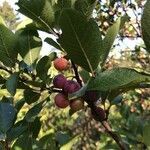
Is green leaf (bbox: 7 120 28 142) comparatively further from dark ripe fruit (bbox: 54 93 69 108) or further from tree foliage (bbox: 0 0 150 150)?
dark ripe fruit (bbox: 54 93 69 108)

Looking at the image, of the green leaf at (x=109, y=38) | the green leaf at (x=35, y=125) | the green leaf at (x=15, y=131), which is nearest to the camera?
the green leaf at (x=109, y=38)

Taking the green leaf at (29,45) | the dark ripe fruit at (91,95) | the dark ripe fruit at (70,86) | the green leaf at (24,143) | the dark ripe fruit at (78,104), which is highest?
the green leaf at (29,45)

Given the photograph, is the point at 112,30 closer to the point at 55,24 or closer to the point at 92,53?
the point at 92,53

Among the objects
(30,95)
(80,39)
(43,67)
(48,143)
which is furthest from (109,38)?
(48,143)

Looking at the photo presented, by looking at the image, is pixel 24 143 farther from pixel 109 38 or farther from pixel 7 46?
pixel 109 38

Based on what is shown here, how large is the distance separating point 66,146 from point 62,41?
2.38 ft

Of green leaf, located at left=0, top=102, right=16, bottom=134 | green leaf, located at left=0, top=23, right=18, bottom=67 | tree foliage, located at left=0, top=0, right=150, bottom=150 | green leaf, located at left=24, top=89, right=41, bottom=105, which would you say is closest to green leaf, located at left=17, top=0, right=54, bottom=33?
tree foliage, located at left=0, top=0, right=150, bottom=150

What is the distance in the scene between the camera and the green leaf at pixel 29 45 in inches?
55.6

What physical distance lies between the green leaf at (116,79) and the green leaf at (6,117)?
1.81 ft

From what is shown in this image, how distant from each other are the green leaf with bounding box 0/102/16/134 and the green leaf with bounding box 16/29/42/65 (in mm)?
182

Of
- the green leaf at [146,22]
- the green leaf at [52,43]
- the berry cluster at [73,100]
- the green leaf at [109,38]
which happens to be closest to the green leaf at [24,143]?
the berry cluster at [73,100]

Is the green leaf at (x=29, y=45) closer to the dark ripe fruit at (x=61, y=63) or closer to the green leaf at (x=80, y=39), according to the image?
the dark ripe fruit at (x=61, y=63)

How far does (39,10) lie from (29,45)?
21 centimetres

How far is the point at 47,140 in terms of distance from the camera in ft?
5.61
